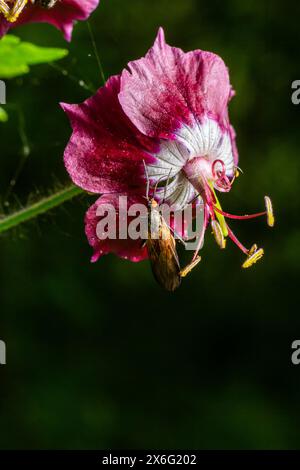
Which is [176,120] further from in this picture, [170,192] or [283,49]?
[283,49]

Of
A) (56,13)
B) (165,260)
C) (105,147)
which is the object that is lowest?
(165,260)

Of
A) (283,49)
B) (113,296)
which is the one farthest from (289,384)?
(283,49)

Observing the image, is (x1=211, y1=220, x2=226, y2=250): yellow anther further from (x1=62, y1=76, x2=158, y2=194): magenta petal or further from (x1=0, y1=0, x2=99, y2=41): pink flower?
(x1=0, y1=0, x2=99, y2=41): pink flower

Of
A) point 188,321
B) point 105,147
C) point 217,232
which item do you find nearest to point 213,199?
point 217,232

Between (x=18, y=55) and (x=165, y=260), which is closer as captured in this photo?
(x=165, y=260)

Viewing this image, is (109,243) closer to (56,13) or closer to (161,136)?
(161,136)

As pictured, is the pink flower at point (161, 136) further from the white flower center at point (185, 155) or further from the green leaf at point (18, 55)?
the green leaf at point (18, 55)
